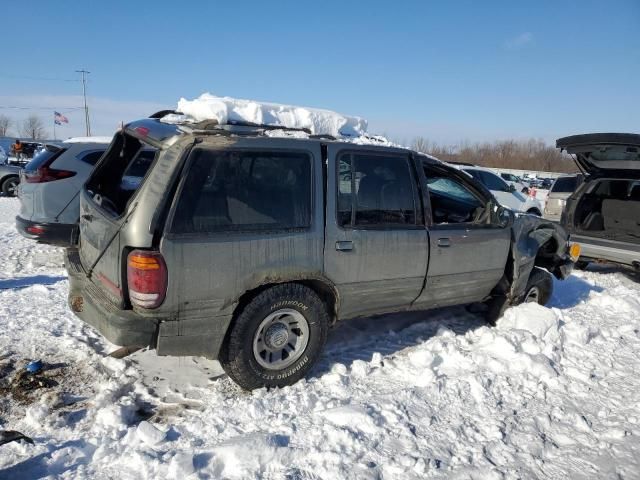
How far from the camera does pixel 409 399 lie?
3592mm

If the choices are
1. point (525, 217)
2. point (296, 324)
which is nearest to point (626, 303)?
point (525, 217)

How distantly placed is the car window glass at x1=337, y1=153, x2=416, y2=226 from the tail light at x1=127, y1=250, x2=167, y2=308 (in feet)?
4.57

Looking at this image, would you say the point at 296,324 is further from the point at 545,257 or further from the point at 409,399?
the point at 545,257

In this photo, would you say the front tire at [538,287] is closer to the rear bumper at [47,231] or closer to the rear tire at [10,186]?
the rear bumper at [47,231]

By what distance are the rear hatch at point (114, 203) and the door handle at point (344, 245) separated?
1398mm

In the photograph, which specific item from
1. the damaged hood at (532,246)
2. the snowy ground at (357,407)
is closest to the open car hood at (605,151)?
the damaged hood at (532,246)

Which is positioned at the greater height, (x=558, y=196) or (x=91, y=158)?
(x=91, y=158)

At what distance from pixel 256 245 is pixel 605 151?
20.3ft

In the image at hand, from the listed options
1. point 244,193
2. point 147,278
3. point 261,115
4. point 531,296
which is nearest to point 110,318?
point 147,278

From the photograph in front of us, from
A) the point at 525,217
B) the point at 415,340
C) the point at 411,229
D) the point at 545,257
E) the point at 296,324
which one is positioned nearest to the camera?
the point at 296,324

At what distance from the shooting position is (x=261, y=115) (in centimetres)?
395

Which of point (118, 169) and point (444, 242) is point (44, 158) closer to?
point (118, 169)

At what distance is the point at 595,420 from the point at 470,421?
949 mm

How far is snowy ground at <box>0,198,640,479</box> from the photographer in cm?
283
